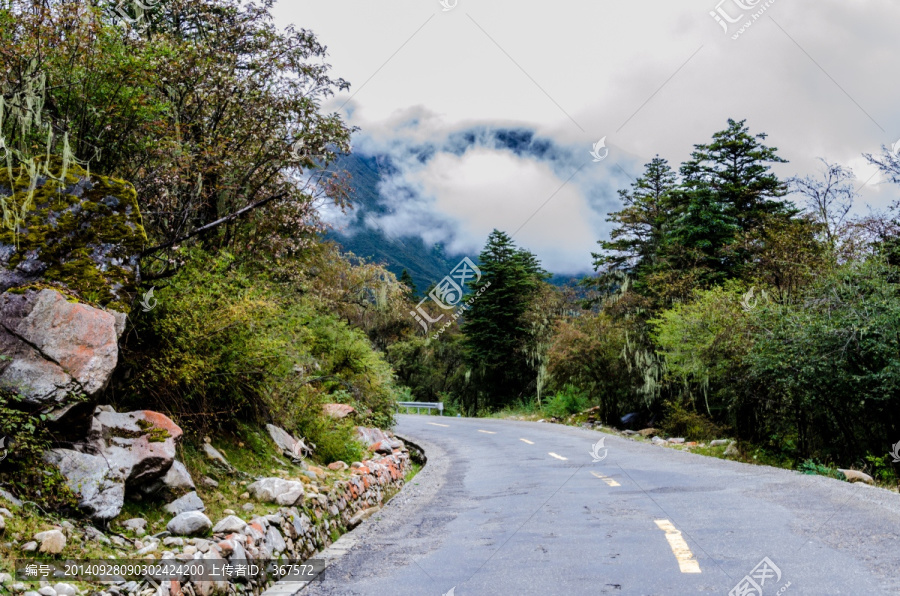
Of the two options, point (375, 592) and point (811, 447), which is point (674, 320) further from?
point (375, 592)

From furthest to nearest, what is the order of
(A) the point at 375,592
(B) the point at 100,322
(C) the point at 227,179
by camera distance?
(C) the point at 227,179, (B) the point at 100,322, (A) the point at 375,592

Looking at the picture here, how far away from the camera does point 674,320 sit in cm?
2244

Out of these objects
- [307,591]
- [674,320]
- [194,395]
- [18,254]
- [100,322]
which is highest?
[674,320]

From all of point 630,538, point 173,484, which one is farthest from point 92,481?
point 630,538

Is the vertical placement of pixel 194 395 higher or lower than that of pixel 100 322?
lower

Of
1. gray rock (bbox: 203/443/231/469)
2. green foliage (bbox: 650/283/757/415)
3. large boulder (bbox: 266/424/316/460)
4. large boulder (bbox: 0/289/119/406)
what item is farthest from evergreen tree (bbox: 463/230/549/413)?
large boulder (bbox: 0/289/119/406)

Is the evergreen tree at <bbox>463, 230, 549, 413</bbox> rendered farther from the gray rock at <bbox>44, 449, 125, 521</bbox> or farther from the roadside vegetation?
the gray rock at <bbox>44, 449, 125, 521</bbox>

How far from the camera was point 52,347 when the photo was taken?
16.9 ft

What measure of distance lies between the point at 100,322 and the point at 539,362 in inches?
1465

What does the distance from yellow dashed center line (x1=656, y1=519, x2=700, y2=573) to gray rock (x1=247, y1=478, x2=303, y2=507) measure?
373 centimetres

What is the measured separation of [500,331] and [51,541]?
40347mm

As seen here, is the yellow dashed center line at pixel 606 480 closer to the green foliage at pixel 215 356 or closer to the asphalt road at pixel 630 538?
the asphalt road at pixel 630 538

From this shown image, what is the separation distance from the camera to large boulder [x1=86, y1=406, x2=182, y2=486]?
5.36 meters

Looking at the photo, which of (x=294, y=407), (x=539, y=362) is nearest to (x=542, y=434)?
(x=294, y=407)
